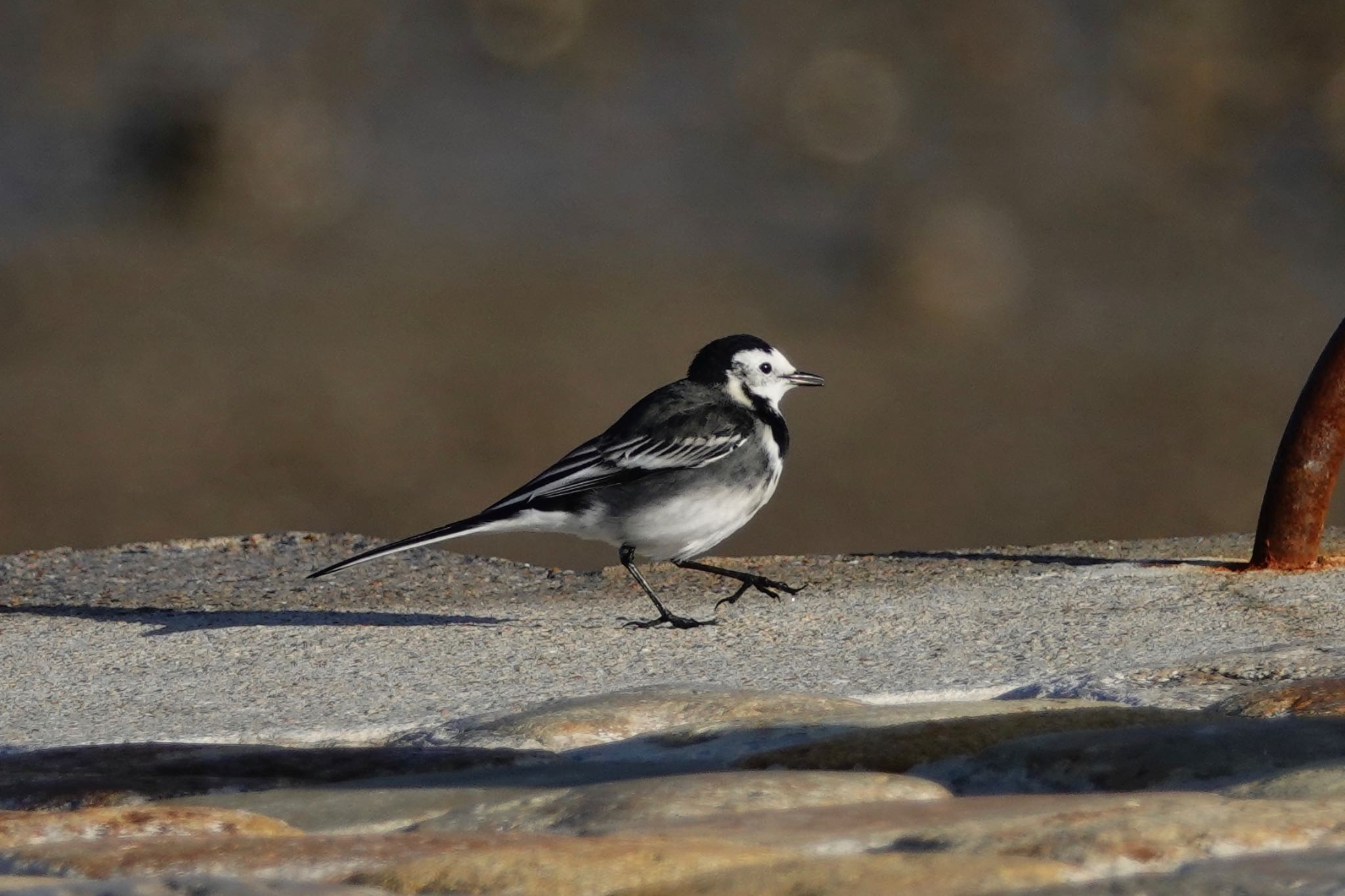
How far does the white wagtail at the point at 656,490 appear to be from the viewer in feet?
18.3

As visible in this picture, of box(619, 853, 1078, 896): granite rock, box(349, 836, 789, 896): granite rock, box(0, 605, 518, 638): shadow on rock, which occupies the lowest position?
box(0, 605, 518, 638): shadow on rock

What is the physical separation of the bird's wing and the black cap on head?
49 cm

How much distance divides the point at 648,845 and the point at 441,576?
4.51 metres

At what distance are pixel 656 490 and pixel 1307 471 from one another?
1.92 m

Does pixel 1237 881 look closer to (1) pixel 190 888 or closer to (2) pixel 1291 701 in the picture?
(1) pixel 190 888

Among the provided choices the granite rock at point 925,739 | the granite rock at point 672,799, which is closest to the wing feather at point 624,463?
the granite rock at point 925,739

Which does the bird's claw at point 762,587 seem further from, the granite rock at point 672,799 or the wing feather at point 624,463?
the granite rock at point 672,799

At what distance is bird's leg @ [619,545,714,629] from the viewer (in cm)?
509

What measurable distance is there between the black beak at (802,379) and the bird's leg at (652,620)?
0.92 metres

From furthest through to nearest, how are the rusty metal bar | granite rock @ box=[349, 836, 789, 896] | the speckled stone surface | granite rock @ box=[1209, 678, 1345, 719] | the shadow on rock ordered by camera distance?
the shadow on rock < the rusty metal bar < the speckled stone surface < granite rock @ box=[1209, 678, 1345, 719] < granite rock @ box=[349, 836, 789, 896]

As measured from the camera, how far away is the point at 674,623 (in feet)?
17.1

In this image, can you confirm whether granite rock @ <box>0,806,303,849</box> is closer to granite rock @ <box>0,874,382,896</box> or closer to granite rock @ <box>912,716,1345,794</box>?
granite rock @ <box>0,874,382,896</box>

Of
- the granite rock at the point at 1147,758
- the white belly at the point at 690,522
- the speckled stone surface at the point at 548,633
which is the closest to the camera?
the granite rock at the point at 1147,758

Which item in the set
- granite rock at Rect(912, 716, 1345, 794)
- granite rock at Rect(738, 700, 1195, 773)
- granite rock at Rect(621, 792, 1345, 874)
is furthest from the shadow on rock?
granite rock at Rect(621, 792, 1345, 874)
